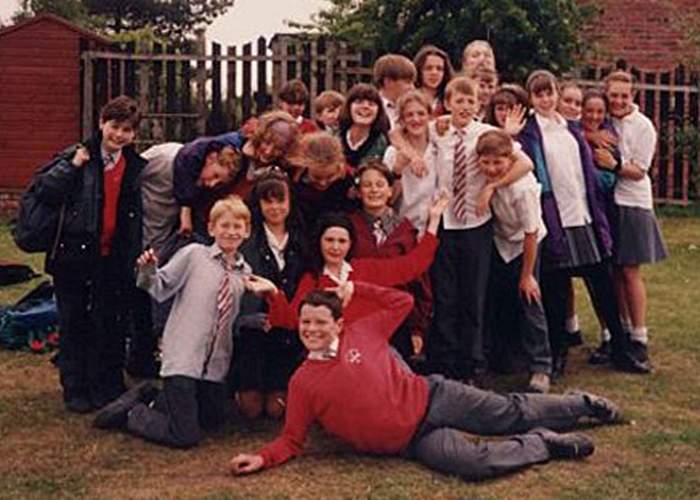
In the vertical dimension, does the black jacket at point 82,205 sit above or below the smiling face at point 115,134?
below

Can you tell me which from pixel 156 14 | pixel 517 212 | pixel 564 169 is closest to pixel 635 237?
pixel 564 169

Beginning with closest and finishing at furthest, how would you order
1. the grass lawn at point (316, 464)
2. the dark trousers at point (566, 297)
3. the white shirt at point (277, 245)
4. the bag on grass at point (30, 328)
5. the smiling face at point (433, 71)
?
the grass lawn at point (316, 464)
the white shirt at point (277, 245)
the smiling face at point (433, 71)
the dark trousers at point (566, 297)
the bag on grass at point (30, 328)

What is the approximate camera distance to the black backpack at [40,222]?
6.23 meters

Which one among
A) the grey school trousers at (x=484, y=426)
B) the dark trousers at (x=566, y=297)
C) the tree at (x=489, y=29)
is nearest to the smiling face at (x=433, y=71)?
the dark trousers at (x=566, y=297)

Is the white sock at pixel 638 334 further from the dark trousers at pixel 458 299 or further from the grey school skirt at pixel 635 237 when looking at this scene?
the dark trousers at pixel 458 299

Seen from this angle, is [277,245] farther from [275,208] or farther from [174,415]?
[174,415]

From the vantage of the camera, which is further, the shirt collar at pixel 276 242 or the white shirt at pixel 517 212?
the white shirt at pixel 517 212

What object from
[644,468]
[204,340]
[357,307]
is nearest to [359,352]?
[357,307]

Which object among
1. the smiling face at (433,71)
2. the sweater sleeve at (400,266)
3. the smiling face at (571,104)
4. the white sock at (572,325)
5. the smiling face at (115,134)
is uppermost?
the smiling face at (433,71)

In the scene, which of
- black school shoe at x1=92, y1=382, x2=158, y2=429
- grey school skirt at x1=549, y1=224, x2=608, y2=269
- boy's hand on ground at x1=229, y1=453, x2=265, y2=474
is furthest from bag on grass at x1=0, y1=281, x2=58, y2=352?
grey school skirt at x1=549, y1=224, x2=608, y2=269

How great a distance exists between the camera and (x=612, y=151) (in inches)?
283

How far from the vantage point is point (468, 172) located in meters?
6.49

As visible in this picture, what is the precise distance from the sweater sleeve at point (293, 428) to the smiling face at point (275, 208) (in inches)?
37.5

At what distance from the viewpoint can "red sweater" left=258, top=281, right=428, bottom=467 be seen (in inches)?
213
